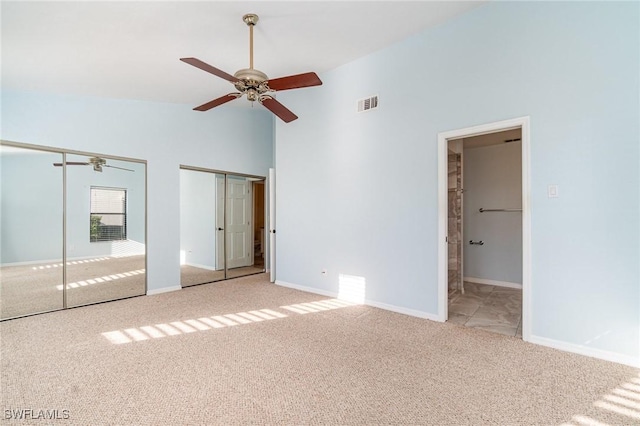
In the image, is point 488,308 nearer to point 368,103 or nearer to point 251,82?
point 368,103

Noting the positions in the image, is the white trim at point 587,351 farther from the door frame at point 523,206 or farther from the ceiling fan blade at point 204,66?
the ceiling fan blade at point 204,66

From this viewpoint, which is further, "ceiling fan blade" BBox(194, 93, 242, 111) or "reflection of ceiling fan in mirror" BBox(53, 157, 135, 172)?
"reflection of ceiling fan in mirror" BBox(53, 157, 135, 172)

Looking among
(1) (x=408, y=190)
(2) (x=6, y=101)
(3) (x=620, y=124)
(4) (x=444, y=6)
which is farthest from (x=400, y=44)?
(2) (x=6, y=101)

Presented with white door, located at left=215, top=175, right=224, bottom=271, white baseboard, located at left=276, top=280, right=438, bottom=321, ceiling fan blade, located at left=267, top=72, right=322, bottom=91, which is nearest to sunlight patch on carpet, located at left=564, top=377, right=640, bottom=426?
white baseboard, located at left=276, top=280, right=438, bottom=321

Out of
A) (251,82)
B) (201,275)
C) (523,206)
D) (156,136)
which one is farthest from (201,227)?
(523,206)

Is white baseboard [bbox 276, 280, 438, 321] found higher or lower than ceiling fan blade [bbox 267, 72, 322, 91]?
lower

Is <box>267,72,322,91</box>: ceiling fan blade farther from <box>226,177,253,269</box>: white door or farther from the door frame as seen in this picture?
<box>226,177,253,269</box>: white door

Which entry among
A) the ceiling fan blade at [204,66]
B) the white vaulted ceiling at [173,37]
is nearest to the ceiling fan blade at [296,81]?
the ceiling fan blade at [204,66]

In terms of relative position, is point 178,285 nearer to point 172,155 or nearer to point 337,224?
point 172,155

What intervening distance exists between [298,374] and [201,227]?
3802 millimetres

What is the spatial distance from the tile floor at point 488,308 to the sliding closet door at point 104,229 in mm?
4449

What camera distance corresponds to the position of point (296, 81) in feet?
8.75

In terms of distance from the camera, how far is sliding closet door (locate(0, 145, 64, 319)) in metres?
3.60

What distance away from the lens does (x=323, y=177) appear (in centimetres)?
444
